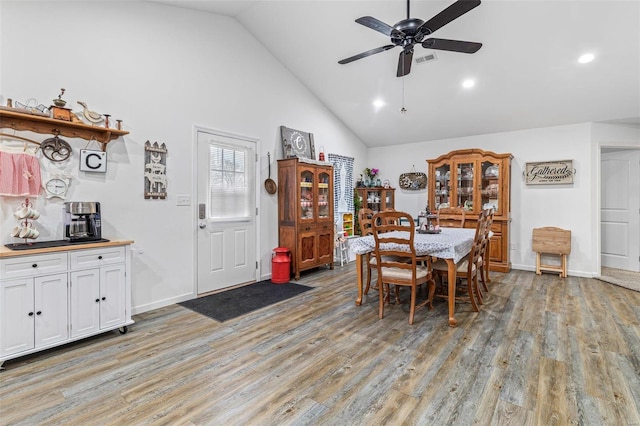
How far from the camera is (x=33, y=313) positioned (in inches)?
93.3

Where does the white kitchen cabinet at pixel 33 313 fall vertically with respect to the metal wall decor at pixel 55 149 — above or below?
below

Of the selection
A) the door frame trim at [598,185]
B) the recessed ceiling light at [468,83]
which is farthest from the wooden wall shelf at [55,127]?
the door frame trim at [598,185]

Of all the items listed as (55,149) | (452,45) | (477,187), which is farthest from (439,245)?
(55,149)

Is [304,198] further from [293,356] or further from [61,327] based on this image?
[61,327]

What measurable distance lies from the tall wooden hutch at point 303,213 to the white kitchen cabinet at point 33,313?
286 cm

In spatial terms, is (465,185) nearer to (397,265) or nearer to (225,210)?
(397,265)

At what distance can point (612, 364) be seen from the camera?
7.63 ft

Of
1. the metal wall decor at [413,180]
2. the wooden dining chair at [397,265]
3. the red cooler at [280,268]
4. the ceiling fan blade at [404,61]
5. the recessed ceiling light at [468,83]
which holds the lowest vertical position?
the red cooler at [280,268]

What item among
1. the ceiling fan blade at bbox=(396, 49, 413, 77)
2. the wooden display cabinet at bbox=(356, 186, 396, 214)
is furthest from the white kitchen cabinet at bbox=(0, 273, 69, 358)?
the wooden display cabinet at bbox=(356, 186, 396, 214)

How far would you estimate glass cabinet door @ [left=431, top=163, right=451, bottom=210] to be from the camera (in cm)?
593

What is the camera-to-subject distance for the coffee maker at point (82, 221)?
9.03 ft

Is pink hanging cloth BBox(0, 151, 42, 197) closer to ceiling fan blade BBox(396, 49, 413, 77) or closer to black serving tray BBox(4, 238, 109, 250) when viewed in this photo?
black serving tray BBox(4, 238, 109, 250)

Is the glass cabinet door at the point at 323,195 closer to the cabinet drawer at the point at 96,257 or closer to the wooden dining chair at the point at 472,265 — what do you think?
the wooden dining chair at the point at 472,265

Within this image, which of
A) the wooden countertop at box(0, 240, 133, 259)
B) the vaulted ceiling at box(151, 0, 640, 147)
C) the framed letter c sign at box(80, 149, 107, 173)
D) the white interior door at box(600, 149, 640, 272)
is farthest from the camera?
the white interior door at box(600, 149, 640, 272)
